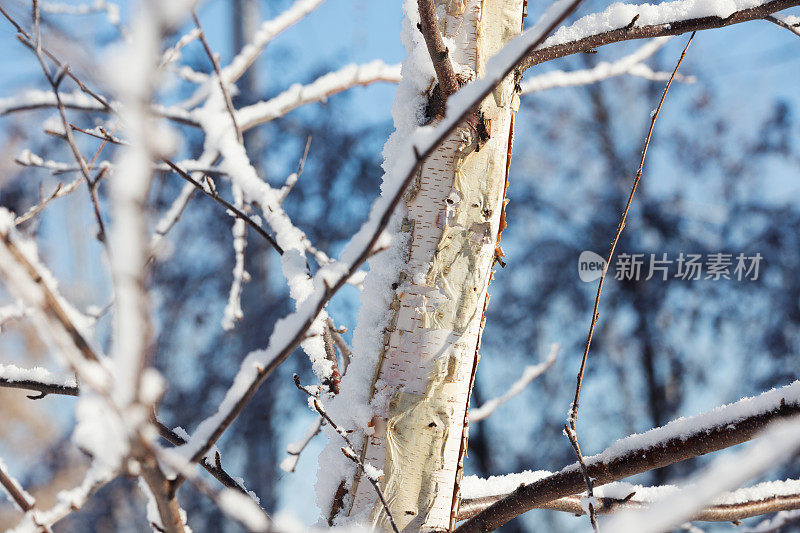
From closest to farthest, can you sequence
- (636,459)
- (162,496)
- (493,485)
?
1. (162,496)
2. (636,459)
3. (493,485)

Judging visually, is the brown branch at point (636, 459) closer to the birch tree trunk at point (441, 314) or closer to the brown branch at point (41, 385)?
the birch tree trunk at point (441, 314)

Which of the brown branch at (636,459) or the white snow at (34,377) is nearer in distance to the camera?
the brown branch at (636,459)

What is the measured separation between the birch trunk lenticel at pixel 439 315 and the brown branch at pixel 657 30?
2.1 inches

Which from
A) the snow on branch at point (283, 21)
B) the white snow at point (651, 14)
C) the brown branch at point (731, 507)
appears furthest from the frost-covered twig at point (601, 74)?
the brown branch at point (731, 507)

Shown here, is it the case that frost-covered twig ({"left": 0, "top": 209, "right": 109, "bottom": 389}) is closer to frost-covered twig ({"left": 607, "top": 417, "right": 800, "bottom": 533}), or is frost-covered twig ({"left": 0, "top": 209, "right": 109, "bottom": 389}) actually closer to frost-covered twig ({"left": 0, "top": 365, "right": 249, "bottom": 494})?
frost-covered twig ({"left": 607, "top": 417, "right": 800, "bottom": 533})

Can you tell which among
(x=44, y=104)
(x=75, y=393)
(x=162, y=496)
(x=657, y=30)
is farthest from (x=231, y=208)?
(x=44, y=104)

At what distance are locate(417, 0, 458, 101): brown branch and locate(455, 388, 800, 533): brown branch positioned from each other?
1.15 feet

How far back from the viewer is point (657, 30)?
0.51m

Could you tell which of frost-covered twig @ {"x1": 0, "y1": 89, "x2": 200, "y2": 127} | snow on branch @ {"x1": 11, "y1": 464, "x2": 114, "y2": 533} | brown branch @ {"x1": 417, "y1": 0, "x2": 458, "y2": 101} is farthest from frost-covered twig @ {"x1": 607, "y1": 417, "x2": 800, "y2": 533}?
frost-covered twig @ {"x1": 0, "y1": 89, "x2": 200, "y2": 127}

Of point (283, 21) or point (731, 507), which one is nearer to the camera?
point (731, 507)

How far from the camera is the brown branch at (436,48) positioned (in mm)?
454

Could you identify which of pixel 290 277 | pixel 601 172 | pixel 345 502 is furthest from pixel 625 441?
pixel 601 172

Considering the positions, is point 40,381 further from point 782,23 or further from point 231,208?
point 782,23

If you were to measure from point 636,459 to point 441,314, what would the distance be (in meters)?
0.21
